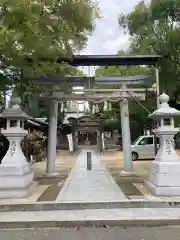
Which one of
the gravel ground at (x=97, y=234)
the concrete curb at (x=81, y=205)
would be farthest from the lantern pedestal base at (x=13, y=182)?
the gravel ground at (x=97, y=234)

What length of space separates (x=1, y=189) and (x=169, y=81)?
9.84 m

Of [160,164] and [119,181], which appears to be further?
[119,181]

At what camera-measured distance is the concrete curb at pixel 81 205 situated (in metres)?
8.23

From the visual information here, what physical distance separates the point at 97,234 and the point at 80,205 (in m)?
1.92

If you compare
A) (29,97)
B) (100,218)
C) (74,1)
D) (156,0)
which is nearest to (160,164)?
(100,218)

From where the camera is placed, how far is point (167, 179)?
369 inches

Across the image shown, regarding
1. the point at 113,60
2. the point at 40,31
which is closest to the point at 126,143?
the point at 113,60

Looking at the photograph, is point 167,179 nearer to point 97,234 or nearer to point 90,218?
point 90,218

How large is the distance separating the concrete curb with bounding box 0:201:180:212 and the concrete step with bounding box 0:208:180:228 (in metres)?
0.20

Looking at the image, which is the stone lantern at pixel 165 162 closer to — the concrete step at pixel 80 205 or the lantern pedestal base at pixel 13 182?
the concrete step at pixel 80 205

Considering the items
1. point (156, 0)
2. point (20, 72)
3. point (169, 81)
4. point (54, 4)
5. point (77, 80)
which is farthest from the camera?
point (169, 81)

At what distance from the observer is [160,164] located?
31.3 feet

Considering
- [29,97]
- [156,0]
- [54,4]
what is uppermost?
[156,0]

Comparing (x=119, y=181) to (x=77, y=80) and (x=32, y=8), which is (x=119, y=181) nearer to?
(x=77, y=80)
